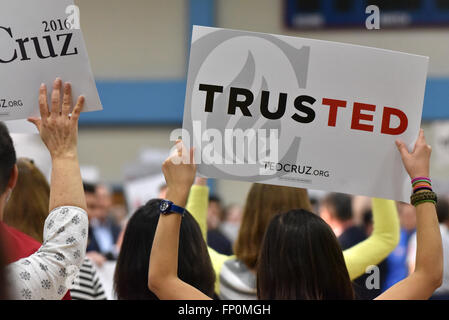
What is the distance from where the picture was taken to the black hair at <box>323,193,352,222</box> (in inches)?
152

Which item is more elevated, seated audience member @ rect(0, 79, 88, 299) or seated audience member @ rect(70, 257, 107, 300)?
seated audience member @ rect(0, 79, 88, 299)

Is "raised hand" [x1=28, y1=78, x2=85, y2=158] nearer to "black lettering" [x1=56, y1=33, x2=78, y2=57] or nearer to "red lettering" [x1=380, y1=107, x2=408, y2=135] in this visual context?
"black lettering" [x1=56, y1=33, x2=78, y2=57]

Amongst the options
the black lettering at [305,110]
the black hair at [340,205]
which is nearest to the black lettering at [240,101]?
the black lettering at [305,110]

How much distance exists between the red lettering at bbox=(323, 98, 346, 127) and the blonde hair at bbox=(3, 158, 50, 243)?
39.3 inches

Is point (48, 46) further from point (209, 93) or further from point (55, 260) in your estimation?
point (55, 260)

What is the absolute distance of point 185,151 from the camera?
187cm

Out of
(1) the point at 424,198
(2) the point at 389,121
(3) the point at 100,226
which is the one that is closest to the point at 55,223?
(1) the point at 424,198

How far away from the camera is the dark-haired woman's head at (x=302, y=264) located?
5.52 feet

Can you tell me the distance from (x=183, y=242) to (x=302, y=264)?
453mm

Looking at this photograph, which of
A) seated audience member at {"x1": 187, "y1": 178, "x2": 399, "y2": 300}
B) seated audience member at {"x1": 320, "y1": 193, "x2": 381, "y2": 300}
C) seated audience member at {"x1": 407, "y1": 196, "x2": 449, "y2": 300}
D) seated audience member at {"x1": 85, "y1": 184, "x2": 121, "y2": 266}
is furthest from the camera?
seated audience member at {"x1": 85, "y1": 184, "x2": 121, "y2": 266}

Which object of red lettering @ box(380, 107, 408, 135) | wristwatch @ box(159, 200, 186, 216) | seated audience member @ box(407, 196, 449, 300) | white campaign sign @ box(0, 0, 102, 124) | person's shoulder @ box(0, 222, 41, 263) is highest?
white campaign sign @ box(0, 0, 102, 124)

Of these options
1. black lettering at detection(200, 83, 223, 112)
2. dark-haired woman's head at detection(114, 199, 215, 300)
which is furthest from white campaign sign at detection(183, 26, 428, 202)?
dark-haired woman's head at detection(114, 199, 215, 300)

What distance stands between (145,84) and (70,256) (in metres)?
9.78
